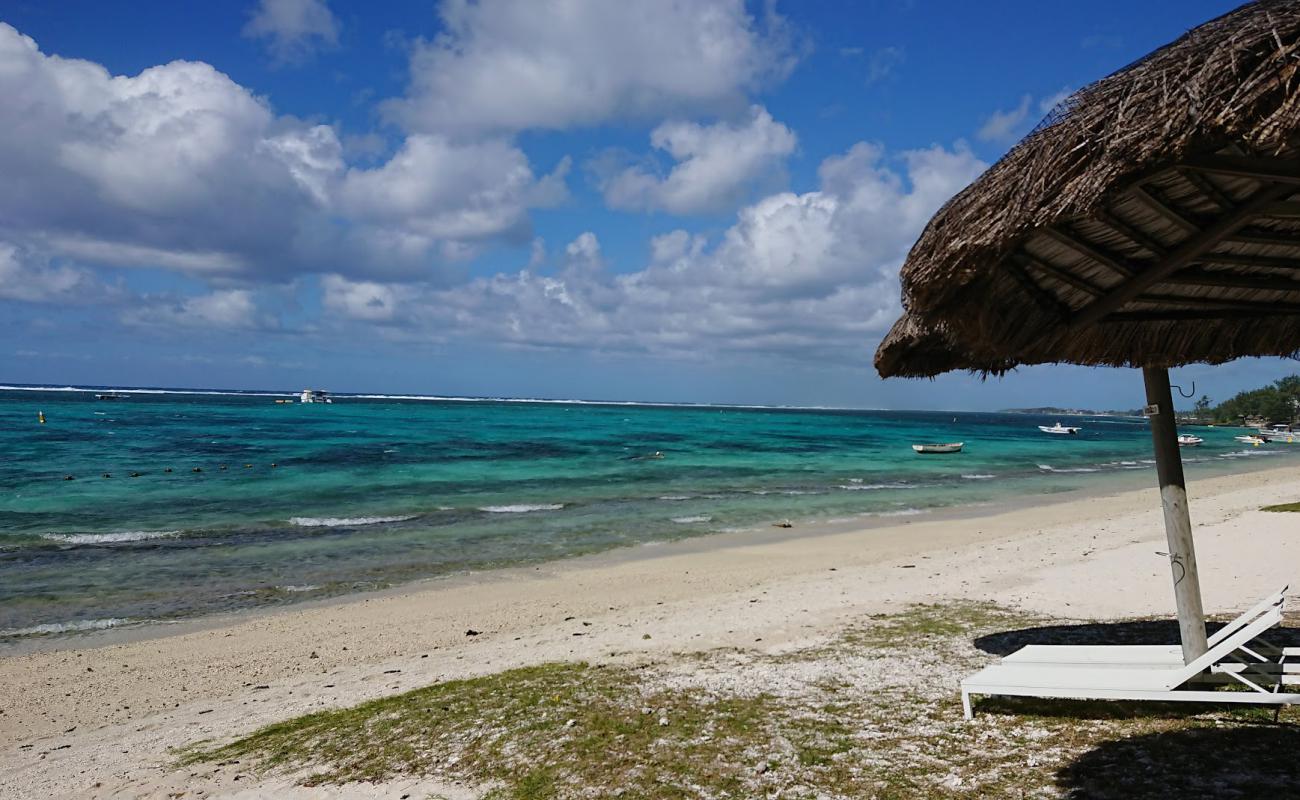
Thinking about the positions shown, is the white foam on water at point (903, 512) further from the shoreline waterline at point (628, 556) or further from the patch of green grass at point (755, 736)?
the patch of green grass at point (755, 736)

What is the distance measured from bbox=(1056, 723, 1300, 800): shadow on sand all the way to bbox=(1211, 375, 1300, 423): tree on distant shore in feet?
346

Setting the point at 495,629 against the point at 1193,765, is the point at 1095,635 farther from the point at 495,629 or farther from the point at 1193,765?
the point at 495,629

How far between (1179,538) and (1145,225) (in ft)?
7.11

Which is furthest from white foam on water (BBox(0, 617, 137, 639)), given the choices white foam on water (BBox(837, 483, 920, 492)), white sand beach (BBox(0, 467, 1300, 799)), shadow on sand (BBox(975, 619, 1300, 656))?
white foam on water (BBox(837, 483, 920, 492))

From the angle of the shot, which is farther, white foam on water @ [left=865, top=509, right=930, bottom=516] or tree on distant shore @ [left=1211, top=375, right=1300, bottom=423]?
tree on distant shore @ [left=1211, top=375, right=1300, bottom=423]

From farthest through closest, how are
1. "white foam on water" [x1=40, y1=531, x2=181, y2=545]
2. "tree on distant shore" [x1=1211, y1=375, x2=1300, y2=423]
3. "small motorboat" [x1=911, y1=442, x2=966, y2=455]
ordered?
"tree on distant shore" [x1=1211, y1=375, x2=1300, y2=423] → "small motorboat" [x1=911, y1=442, x2=966, y2=455] → "white foam on water" [x1=40, y1=531, x2=181, y2=545]

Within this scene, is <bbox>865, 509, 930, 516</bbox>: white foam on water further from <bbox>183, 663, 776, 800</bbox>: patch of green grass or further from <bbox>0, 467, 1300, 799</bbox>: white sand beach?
<bbox>183, 663, 776, 800</bbox>: patch of green grass

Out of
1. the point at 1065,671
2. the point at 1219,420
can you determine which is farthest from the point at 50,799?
the point at 1219,420

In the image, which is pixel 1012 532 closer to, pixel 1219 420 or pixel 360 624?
pixel 360 624

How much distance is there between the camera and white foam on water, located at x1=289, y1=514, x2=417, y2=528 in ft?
57.8

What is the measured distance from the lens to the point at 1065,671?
464cm

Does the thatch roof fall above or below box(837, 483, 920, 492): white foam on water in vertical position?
above

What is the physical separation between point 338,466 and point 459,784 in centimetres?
2896

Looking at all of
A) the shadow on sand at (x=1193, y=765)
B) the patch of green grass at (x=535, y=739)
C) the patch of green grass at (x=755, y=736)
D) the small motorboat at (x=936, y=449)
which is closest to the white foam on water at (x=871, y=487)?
the small motorboat at (x=936, y=449)
